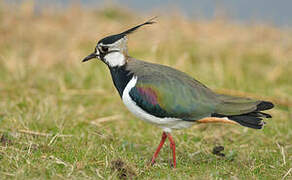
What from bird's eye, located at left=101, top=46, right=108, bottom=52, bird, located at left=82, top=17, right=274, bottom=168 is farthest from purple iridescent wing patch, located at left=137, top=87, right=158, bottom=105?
bird's eye, located at left=101, top=46, right=108, bottom=52

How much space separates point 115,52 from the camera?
445cm

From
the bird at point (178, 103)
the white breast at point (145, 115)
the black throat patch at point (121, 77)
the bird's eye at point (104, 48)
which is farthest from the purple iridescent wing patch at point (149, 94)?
the bird's eye at point (104, 48)

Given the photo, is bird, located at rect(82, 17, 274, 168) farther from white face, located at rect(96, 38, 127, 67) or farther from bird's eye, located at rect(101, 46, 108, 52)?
bird's eye, located at rect(101, 46, 108, 52)

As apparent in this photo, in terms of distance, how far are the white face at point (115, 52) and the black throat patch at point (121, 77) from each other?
6 cm

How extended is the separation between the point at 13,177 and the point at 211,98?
1835 mm

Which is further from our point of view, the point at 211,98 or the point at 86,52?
the point at 86,52

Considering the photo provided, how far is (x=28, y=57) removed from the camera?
28.2ft

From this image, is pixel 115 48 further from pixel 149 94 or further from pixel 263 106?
pixel 263 106

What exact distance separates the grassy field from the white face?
81 centimetres

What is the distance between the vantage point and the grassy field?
4.05 metres

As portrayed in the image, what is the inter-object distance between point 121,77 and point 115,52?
28cm

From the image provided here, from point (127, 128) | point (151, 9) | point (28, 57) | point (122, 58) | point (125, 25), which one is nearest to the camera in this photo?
point (122, 58)

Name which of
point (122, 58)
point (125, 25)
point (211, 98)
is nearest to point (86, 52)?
point (125, 25)

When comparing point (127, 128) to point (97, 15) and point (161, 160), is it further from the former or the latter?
point (97, 15)
